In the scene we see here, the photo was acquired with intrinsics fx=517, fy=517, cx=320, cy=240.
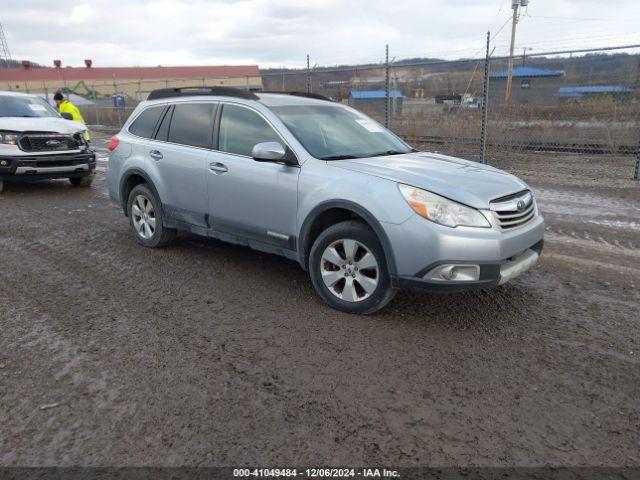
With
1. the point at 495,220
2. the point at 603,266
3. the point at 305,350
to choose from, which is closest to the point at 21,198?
the point at 305,350

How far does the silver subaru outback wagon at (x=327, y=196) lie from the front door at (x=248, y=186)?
0.01 m

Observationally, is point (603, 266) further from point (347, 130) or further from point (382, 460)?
point (382, 460)

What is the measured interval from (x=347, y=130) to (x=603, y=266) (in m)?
2.91

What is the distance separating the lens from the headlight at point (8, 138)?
8812mm

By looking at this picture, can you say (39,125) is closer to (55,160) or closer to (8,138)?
(8,138)

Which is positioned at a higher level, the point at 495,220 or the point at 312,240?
the point at 495,220

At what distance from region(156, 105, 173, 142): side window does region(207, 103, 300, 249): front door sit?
887 millimetres

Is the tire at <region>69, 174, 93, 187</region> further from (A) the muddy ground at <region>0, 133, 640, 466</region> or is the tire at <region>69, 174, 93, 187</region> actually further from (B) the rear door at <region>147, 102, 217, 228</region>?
(B) the rear door at <region>147, 102, 217, 228</region>

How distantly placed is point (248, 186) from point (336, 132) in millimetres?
997

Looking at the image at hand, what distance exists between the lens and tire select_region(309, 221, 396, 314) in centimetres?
388

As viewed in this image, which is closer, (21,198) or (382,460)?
(382,460)

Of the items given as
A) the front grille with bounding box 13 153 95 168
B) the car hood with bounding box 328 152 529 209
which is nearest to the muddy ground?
the car hood with bounding box 328 152 529 209

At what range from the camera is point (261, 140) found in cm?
467

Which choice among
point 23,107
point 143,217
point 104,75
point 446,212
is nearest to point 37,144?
point 23,107
